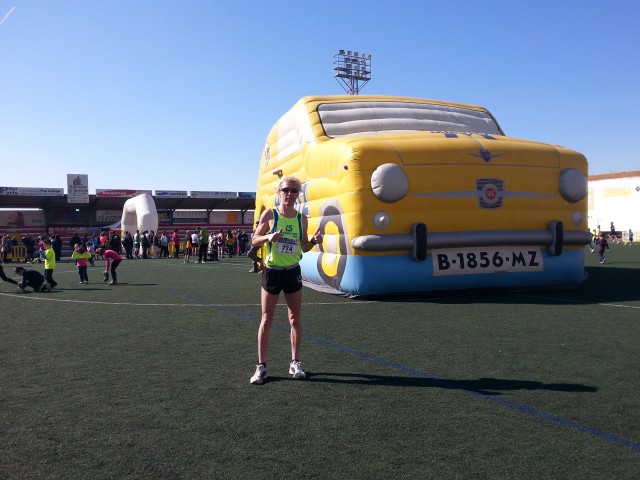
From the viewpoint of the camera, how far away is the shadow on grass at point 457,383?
166 inches

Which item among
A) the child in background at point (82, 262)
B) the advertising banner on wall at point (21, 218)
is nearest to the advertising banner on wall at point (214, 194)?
the advertising banner on wall at point (21, 218)

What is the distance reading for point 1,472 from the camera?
2898mm

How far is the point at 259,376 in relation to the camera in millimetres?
4484

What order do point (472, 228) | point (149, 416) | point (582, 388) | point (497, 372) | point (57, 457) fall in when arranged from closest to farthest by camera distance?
1. point (57, 457)
2. point (149, 416)
3. point (582, 388)
4. point (497, 372)
5. point (472, 228)

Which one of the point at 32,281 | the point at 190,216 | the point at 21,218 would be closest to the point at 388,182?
the point at 32,281

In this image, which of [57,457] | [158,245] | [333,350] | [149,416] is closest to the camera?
[57,457]

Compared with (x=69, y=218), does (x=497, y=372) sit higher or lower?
lower

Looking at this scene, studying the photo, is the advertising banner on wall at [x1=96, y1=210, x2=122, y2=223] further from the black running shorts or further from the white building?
the black running shorts

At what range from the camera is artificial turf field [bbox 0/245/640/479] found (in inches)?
117

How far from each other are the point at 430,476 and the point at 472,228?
6698 millimetres

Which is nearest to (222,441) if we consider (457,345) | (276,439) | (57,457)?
(276,439)

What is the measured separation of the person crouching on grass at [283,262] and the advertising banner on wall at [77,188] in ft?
145

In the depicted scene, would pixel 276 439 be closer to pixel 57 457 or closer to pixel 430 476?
pixel 430 476

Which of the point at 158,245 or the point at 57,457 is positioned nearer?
the point at 57,457
